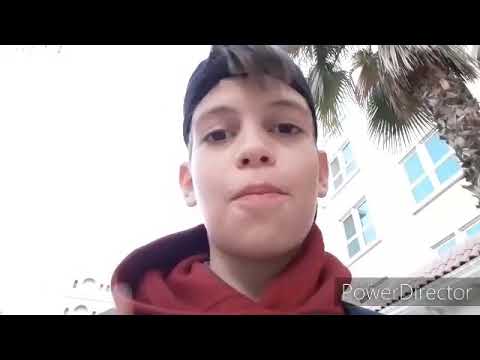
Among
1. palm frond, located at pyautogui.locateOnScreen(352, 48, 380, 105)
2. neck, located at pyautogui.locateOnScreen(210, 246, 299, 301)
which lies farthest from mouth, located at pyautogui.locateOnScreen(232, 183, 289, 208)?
palm frond, located at pyautogui.locateOnScreen(352, 48, 380, 105)

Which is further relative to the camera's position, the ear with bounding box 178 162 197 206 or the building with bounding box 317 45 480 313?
the building with bounding box 317 45 480 313

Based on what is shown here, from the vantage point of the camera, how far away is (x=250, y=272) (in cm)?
167

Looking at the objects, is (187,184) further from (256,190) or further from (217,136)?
(256,190)

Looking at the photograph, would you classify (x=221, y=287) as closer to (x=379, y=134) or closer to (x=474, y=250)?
(x=474, y=250)

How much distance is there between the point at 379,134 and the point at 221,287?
1751 millimetres

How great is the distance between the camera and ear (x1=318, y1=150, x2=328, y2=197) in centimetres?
Answer: 184

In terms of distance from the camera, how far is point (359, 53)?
276 centimetres

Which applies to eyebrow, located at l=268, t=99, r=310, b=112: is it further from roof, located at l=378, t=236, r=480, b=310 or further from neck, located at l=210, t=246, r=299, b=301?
roof, located at l=378, t=236, r=480, b=310

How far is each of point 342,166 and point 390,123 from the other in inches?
31.7

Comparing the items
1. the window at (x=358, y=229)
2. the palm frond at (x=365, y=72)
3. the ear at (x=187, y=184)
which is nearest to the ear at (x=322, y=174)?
the window at (x=358, y=229)

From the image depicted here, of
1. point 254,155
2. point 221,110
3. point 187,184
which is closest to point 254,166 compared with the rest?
point 254,155
